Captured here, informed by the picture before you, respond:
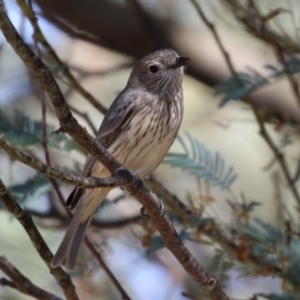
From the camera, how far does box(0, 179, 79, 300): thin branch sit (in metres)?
2.89

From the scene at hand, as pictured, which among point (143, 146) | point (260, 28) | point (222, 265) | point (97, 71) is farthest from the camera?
point (97, 71)

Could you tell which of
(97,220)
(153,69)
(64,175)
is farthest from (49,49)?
(64,175)

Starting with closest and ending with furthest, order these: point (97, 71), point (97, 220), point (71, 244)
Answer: point (71, 244) < point (97, 220) < point (97, 71)

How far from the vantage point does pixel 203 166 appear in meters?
3.86

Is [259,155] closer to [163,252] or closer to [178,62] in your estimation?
[163,252]

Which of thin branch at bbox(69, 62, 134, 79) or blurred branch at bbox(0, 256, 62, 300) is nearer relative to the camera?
blurred branch at bbox(0, 256, 62, 300)

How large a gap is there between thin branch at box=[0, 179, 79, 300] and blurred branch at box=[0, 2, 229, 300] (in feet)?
1.35

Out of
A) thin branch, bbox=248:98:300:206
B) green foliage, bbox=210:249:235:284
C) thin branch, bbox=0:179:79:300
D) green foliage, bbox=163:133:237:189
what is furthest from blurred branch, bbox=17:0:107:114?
green foliage, bbox=210:249:235:284

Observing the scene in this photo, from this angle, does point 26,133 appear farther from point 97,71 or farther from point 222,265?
point 97,71

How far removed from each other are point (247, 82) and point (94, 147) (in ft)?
5.10

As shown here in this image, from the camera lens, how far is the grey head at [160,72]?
4223 millimetres

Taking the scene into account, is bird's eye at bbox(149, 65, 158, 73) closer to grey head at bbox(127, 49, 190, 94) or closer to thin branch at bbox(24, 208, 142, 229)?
grey head at bbox(127, 49, 190, 94)

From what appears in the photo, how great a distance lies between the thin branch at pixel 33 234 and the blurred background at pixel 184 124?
0.63 meters

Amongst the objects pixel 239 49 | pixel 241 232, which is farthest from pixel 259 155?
pixel 241 232
